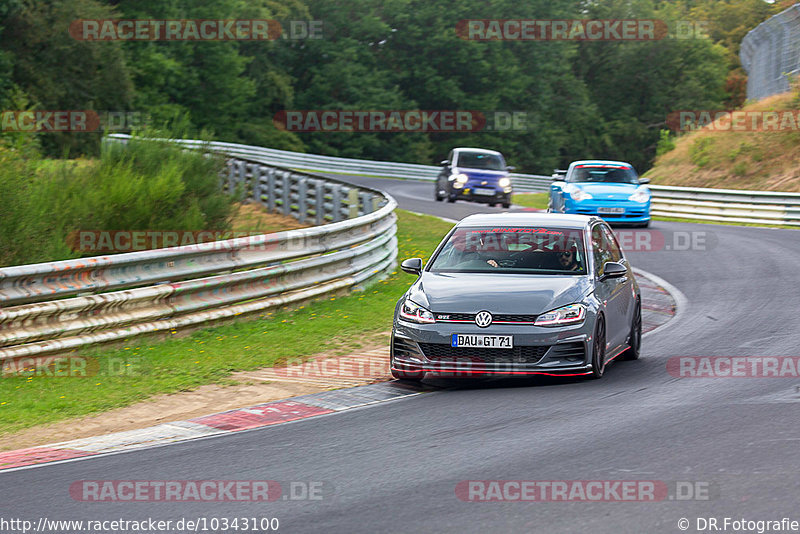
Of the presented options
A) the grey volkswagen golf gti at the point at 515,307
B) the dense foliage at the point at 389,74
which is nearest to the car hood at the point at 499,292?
the grey volkswagen golf gti at the point at 515,307

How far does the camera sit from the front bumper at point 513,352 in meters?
9.13

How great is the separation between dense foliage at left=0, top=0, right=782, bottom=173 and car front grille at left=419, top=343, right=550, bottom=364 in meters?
41.3

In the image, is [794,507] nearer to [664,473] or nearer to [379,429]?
[664,473]


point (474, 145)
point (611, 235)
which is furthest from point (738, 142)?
point (474, 145)

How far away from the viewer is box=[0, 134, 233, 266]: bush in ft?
41.7

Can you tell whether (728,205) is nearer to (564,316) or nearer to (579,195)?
(579,195)

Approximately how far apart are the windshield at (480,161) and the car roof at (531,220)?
2082 centimetres

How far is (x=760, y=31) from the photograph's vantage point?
1592 inches

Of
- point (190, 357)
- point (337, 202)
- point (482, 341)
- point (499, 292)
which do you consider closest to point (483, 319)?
point (482, 341)

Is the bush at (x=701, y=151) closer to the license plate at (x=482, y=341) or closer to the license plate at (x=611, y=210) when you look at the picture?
the license plate at (x=611, y=210)

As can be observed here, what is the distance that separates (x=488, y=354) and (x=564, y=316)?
0.76 m

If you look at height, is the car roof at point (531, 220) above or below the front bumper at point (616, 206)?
above

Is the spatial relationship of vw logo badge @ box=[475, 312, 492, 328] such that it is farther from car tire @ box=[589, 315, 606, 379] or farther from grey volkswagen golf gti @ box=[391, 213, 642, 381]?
car tire @ box=[589, 315, 606, 379]

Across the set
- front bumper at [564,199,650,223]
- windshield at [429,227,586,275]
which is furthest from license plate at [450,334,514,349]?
front bumper at [564,199,650,223]
